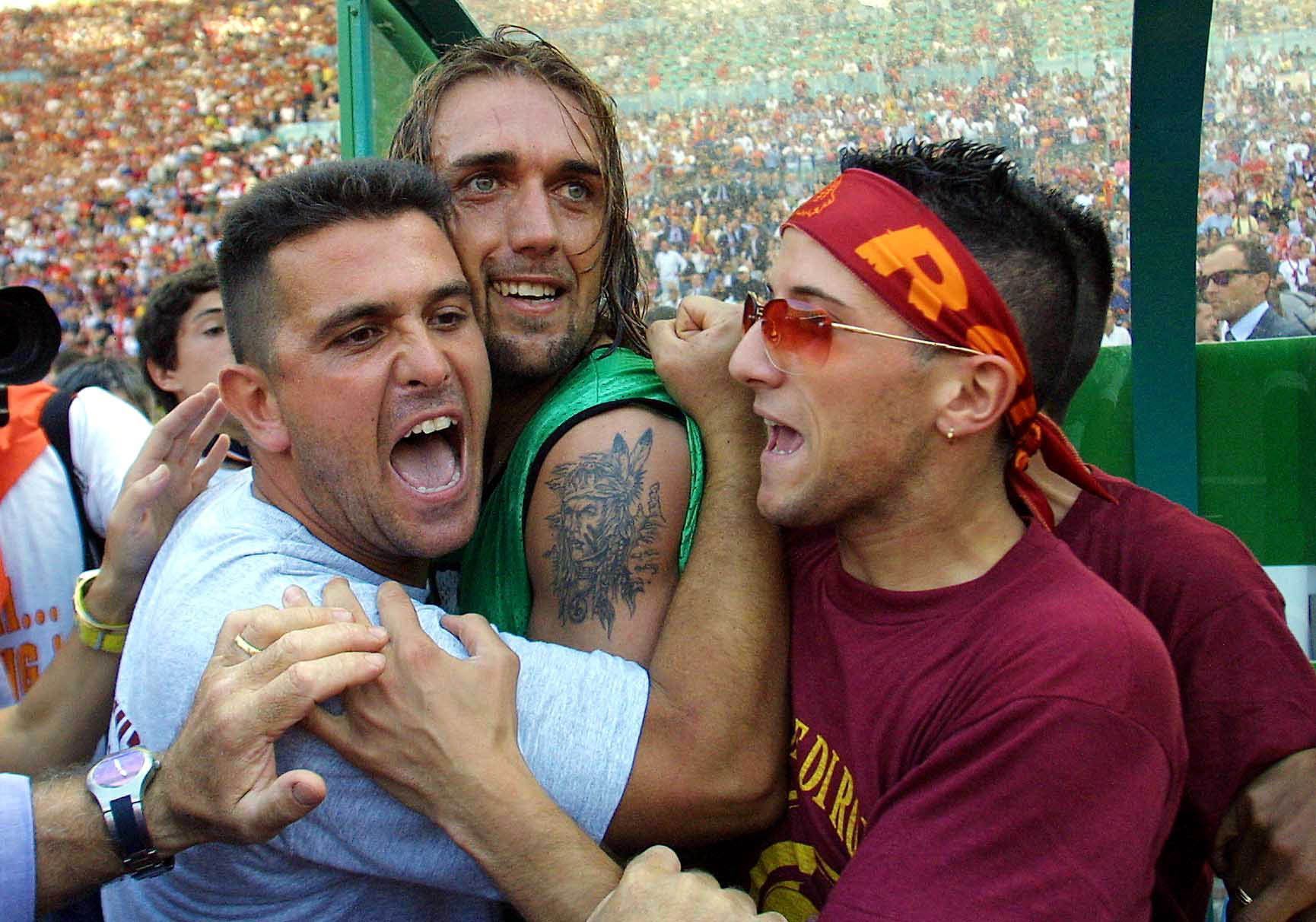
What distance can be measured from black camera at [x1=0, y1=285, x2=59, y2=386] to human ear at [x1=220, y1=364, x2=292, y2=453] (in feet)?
2.88

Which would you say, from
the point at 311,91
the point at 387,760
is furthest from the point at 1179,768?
the point at 311,91

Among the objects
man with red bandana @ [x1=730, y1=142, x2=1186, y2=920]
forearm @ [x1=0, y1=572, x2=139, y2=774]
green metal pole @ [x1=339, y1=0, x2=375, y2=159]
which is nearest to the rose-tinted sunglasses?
man with red bandana @ [x1=730, y1=142, x2=1186, y2=920]

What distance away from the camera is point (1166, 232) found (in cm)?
314

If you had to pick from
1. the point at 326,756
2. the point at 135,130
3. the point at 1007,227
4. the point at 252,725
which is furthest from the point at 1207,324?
the point at 135,130

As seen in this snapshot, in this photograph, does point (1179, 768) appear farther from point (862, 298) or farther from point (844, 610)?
point (862, 298)

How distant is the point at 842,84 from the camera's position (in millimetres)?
3506

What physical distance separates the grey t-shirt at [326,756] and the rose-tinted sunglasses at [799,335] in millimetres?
568

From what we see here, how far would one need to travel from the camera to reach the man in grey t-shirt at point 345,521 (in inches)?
69.0

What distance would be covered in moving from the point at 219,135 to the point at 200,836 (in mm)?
19552

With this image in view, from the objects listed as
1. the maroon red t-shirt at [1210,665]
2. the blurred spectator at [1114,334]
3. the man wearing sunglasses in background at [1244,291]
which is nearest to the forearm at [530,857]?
the maroon red t-shirt at [1210,665]

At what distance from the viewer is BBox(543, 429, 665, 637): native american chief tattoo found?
6.47 ft

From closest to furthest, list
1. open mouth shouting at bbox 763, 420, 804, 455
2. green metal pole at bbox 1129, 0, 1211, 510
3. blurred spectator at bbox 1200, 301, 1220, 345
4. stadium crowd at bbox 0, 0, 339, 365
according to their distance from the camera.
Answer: open mouth shouting at bbox 763, 420, 804, 455 → green metal pole at bbox 1129, 0, 1211, 510 → blurred spectator at bbox 1200, 301, 1220, 345 → stadium crowd at bbox 0, 0, 339, 365

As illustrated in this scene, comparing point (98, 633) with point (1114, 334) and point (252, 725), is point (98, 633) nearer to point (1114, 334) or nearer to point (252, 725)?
point (252, 725)

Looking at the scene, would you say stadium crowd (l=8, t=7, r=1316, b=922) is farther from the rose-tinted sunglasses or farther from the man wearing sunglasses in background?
the man wearing sunglasses in background
